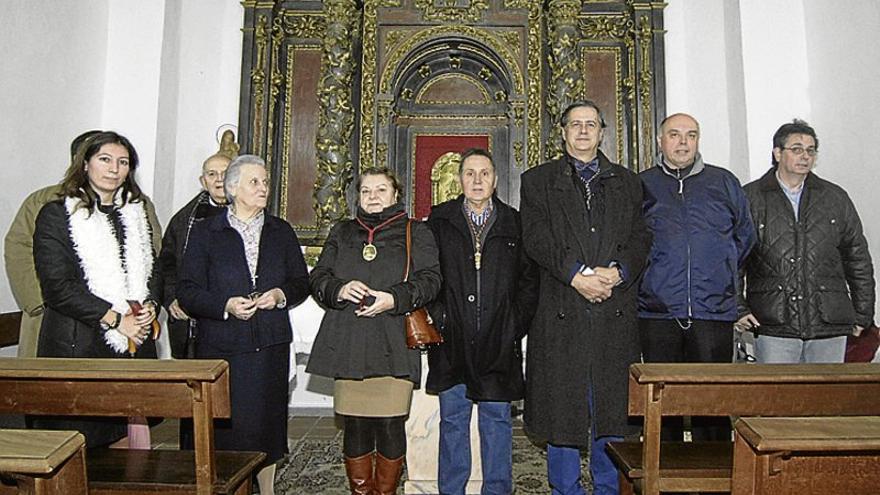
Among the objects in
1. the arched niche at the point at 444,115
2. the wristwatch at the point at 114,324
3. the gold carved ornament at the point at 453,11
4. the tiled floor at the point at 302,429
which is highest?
the gold carved ornament at the point at 453,11

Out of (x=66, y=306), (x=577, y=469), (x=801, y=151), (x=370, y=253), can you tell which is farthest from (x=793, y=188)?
(x=66, y=306)

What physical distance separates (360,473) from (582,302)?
1.04 metres

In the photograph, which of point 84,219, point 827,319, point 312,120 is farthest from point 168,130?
point 827,319

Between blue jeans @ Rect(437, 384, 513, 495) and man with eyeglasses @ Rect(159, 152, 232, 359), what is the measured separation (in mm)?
1111

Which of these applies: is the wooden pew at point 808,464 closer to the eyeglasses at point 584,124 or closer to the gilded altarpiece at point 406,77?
the eyeglasses at point 584,124

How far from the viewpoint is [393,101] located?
560 centimetres

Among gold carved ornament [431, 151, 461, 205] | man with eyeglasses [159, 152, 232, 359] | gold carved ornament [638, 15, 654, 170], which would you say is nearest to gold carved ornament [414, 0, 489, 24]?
gold carved ornament [431, 151, 461, 205]

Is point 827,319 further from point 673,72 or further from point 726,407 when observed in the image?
point 673,72

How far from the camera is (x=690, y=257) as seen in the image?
2.48 metres

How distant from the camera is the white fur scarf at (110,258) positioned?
2340 millimetres

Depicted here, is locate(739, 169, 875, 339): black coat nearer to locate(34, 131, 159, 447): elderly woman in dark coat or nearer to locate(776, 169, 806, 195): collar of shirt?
locate(776, 169, 806, 195): collar of shirt

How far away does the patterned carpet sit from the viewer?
2953 millimetres

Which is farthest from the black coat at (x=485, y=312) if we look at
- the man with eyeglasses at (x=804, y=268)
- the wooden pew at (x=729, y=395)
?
the man with eyeglasses at (x=804, y=268)

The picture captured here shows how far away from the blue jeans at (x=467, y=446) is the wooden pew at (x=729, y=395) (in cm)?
69
